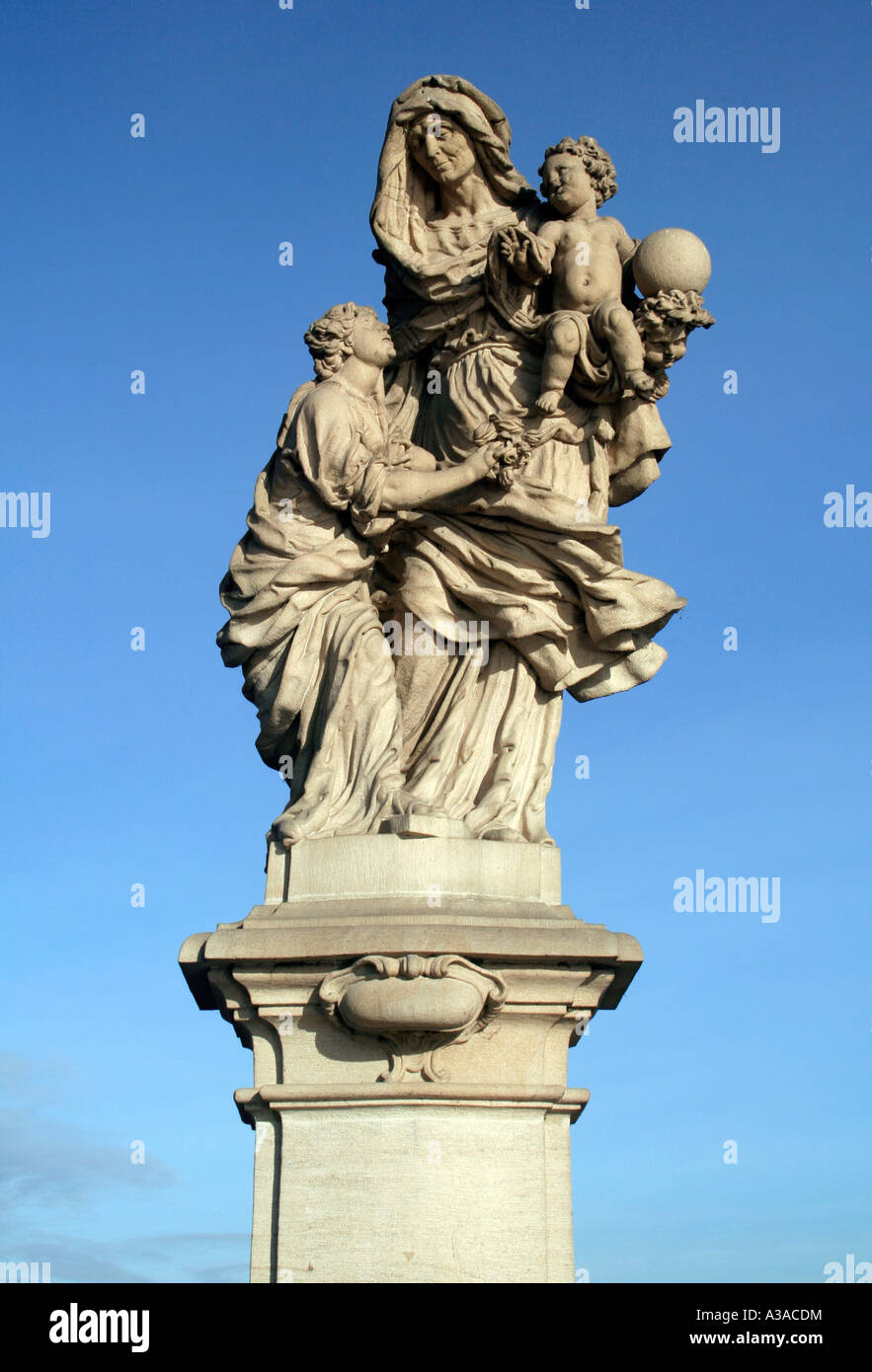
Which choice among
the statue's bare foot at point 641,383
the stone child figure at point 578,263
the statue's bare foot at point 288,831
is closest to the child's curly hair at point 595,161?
the stone child figure at point 578,263

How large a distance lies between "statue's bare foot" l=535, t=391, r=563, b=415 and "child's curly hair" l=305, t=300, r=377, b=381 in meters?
1.08

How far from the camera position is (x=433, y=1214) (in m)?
7.34

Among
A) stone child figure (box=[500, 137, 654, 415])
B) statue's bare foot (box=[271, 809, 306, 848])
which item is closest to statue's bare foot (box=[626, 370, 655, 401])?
stone child figure (box=[500, 137, 654, 415])

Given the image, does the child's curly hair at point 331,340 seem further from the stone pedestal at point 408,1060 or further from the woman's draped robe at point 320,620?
the stone pedestal at point 408,1060

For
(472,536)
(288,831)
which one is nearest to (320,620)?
(472,536)

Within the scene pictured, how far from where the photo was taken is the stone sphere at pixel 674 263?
28.9 feet

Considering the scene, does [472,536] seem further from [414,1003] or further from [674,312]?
[414,1003]

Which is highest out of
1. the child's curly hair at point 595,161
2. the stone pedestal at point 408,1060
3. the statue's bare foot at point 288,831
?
the child's curly hair at point 595,161

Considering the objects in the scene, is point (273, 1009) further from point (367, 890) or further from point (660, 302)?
point (660, 302)

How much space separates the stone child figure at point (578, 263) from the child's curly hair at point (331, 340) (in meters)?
0.97

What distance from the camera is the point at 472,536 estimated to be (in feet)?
29.2

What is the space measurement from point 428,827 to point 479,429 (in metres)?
2.29
